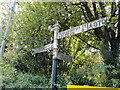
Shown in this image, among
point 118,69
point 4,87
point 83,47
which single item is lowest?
point 4,87

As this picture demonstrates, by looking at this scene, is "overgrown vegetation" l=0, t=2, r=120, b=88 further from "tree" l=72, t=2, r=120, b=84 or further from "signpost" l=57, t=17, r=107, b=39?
"signpost" l=57, t=17, r=107, b=39

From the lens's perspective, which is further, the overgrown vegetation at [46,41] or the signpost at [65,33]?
the overgrown vegetation at [46,41]

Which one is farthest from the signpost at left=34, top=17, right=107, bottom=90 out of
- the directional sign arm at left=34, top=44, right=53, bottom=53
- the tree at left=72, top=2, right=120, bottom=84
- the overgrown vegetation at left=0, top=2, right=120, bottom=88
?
the overgrown vegetation at left=0, top=2, right=120, bottom=88

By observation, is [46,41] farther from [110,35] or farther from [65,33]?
[110,35]

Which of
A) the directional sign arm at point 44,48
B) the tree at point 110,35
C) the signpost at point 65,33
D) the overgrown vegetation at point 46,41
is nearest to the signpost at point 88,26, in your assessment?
the signpost at point 65,33

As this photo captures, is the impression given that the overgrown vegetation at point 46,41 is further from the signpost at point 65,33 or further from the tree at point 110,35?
the signpost at point 65,33

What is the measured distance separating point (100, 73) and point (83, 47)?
5.49 feet

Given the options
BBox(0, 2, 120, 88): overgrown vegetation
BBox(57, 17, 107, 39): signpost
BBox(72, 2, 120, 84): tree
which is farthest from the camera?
BBox(0, 2, 120, 88): overgrown vegetation

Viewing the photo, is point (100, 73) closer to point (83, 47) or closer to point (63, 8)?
point (83, 47)

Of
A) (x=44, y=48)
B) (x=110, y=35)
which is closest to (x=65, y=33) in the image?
(x=44, y=48)

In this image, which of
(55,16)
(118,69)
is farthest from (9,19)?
(118,69)

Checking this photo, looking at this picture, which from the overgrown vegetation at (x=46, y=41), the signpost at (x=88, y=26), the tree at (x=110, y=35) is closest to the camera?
the signpost at (x=88, y=26)

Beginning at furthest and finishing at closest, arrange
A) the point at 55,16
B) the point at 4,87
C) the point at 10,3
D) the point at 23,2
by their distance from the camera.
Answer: the point at 10,3 < the point at 23,2 < the point at 55,16 < the point at 4,87

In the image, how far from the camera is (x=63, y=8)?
3.31 metres
